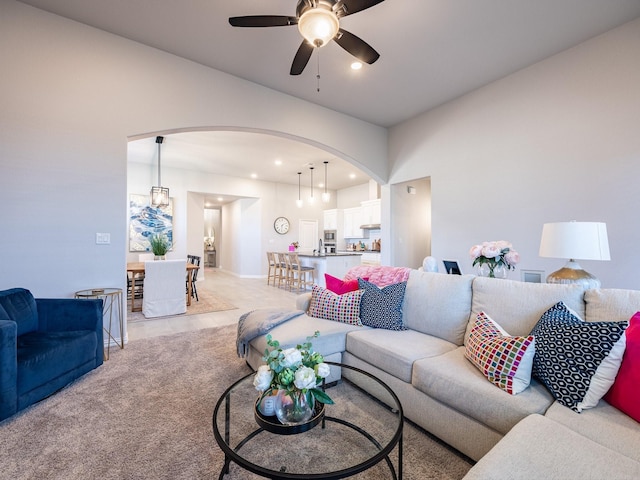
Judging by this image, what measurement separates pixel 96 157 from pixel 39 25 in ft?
4.23

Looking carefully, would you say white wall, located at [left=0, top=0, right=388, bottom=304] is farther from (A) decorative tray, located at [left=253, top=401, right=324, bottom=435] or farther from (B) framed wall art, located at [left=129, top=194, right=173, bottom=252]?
(B) framed wall art, located at [left=129, top=194, right=173, bottom=252]

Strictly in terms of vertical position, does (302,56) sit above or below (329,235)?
above

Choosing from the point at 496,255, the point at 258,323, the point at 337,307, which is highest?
the point at 496,255

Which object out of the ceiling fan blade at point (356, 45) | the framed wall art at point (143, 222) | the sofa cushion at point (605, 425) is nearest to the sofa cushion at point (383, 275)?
the sofa cushion at point (605, 425)

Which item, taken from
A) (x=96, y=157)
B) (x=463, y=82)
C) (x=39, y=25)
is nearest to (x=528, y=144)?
(x=463, y=82)

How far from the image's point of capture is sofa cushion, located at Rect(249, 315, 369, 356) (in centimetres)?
221

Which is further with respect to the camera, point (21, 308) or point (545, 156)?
point (545, 156)

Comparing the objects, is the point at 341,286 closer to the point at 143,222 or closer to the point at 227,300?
the point at 227,300

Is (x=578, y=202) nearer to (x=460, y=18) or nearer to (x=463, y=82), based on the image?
(x=463, y=82)

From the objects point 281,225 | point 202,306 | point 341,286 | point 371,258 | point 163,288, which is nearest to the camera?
point 341,286

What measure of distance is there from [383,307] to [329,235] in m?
7.67

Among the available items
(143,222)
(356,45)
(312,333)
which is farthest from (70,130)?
(143,222)

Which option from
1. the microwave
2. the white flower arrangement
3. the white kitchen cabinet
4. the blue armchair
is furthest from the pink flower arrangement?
the microwave

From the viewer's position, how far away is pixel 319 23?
1.96 meters
